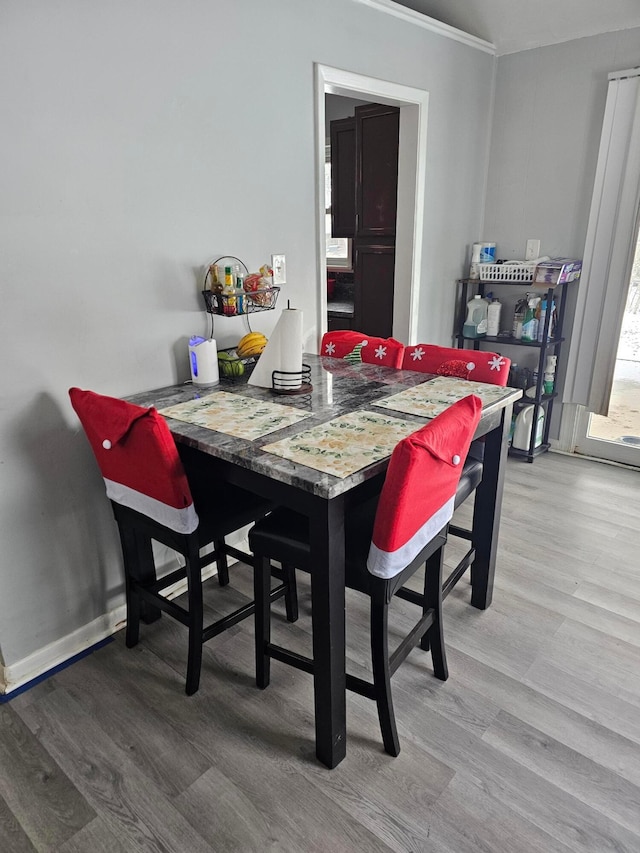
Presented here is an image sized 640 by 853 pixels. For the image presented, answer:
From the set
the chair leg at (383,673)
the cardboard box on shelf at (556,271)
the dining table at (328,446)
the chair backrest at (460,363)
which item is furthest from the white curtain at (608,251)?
the chair leg at (383,673)

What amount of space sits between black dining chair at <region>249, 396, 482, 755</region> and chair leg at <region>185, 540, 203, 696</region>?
185 millimetres

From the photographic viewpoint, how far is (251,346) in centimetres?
224

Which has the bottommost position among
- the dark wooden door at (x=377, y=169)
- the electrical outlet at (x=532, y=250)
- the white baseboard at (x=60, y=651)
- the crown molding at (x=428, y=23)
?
the white baseboard at (x=60, y=651)

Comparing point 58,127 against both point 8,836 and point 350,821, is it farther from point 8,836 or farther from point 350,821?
point 350,821

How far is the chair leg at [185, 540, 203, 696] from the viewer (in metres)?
1.70

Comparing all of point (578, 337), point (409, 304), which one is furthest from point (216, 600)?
point (578, 337)

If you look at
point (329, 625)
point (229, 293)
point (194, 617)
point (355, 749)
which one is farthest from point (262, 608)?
point (229, 293)

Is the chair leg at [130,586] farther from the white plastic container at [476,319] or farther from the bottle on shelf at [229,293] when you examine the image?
the white plastic container at [476,319]

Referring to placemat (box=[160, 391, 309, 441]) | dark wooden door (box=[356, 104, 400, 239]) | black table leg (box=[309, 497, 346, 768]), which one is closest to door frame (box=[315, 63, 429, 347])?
dark wooden door (box=[356, 104, 400, 239])

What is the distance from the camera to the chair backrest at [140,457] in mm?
1493

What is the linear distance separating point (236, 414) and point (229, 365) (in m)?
0.44

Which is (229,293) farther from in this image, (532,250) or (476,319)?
(532,250)

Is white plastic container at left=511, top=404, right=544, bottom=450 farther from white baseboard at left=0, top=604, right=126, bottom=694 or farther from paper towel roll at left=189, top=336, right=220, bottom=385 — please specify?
white baseboard at left=0, top=604, right=126, bottom=694

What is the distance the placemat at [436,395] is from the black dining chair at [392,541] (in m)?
0.23
